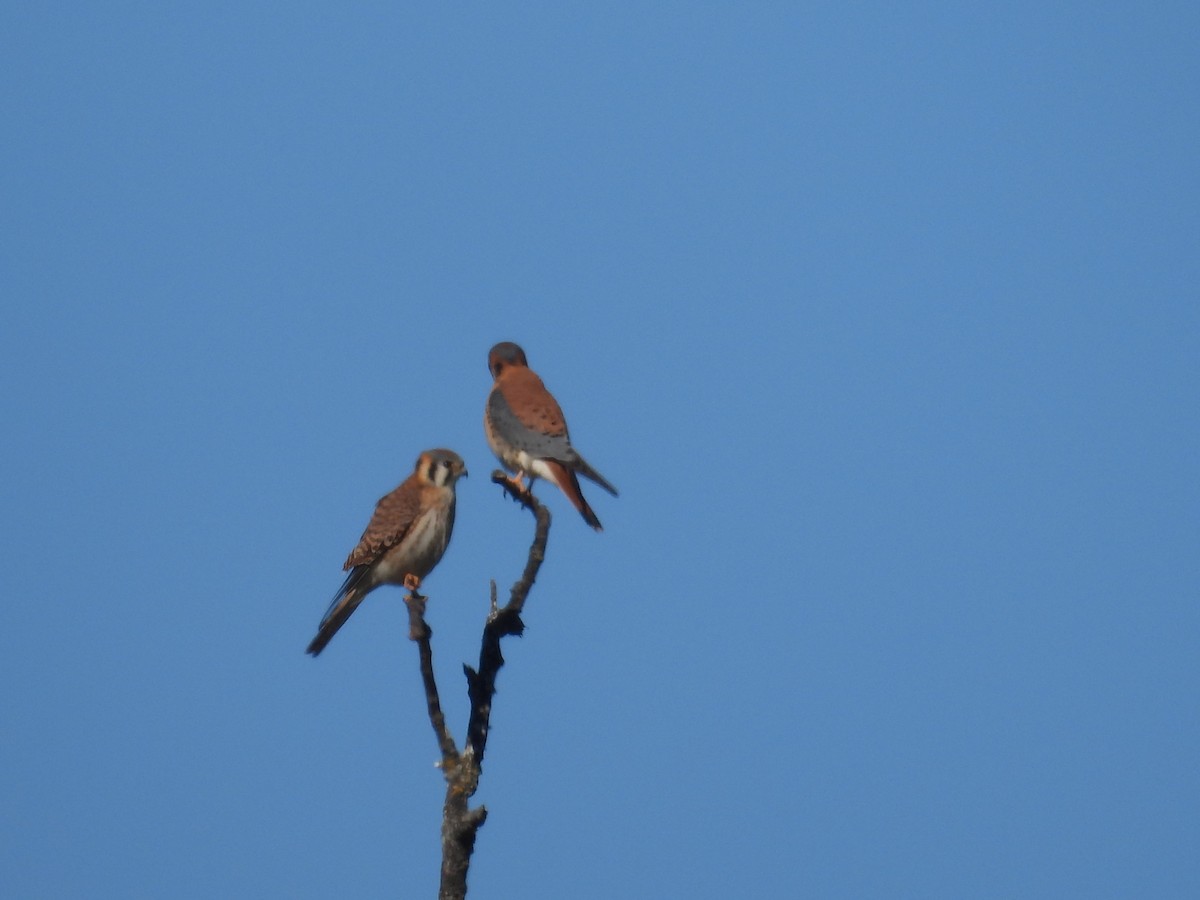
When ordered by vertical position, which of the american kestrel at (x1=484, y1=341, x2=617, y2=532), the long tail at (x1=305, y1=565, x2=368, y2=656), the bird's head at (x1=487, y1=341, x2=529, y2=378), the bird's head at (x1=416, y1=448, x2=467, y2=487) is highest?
Result: the bird's head at (x1=487, y1=341, x2=529, y2=378)

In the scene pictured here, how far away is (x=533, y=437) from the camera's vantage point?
261 inches

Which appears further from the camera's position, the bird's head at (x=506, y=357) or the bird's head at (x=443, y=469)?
the bird's head at (x=506, y=357)

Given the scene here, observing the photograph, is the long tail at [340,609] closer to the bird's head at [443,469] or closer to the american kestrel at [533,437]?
the bird's head at [443,469]

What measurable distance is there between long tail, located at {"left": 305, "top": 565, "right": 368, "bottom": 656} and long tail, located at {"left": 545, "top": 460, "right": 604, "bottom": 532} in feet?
3.03

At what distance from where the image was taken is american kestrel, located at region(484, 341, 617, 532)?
639 centimetres

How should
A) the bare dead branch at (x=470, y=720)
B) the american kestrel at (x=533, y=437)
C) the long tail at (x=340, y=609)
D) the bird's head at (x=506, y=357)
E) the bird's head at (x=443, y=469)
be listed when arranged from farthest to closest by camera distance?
the bird's head at (x=506, y=357) → the american kestrel at (x=533, y=437) → the bird's head at (x=443, y=469) → the long tail at (x=340, y=609) → the bare dead branch at (x=470, y=720)

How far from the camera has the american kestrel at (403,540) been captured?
6.01 meters

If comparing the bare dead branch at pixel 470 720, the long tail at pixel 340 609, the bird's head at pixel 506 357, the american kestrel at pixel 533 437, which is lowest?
the bare dead branch at pixel 470 720

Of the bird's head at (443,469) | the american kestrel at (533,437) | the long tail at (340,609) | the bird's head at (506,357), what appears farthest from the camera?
the bird's head at (506,357)

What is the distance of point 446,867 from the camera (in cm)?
437

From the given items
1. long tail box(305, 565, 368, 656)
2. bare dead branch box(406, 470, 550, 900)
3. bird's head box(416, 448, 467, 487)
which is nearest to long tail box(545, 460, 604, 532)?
bird's head box(416, 448, 467, 487)

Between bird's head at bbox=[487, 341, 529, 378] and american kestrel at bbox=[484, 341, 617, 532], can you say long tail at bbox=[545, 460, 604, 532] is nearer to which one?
american kestrel at bbox=[484, 341, 617, 532]

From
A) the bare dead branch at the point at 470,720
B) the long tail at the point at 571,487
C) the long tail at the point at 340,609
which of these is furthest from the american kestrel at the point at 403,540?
the bare dead branch at the point at 470,720

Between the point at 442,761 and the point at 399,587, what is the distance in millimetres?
1892
